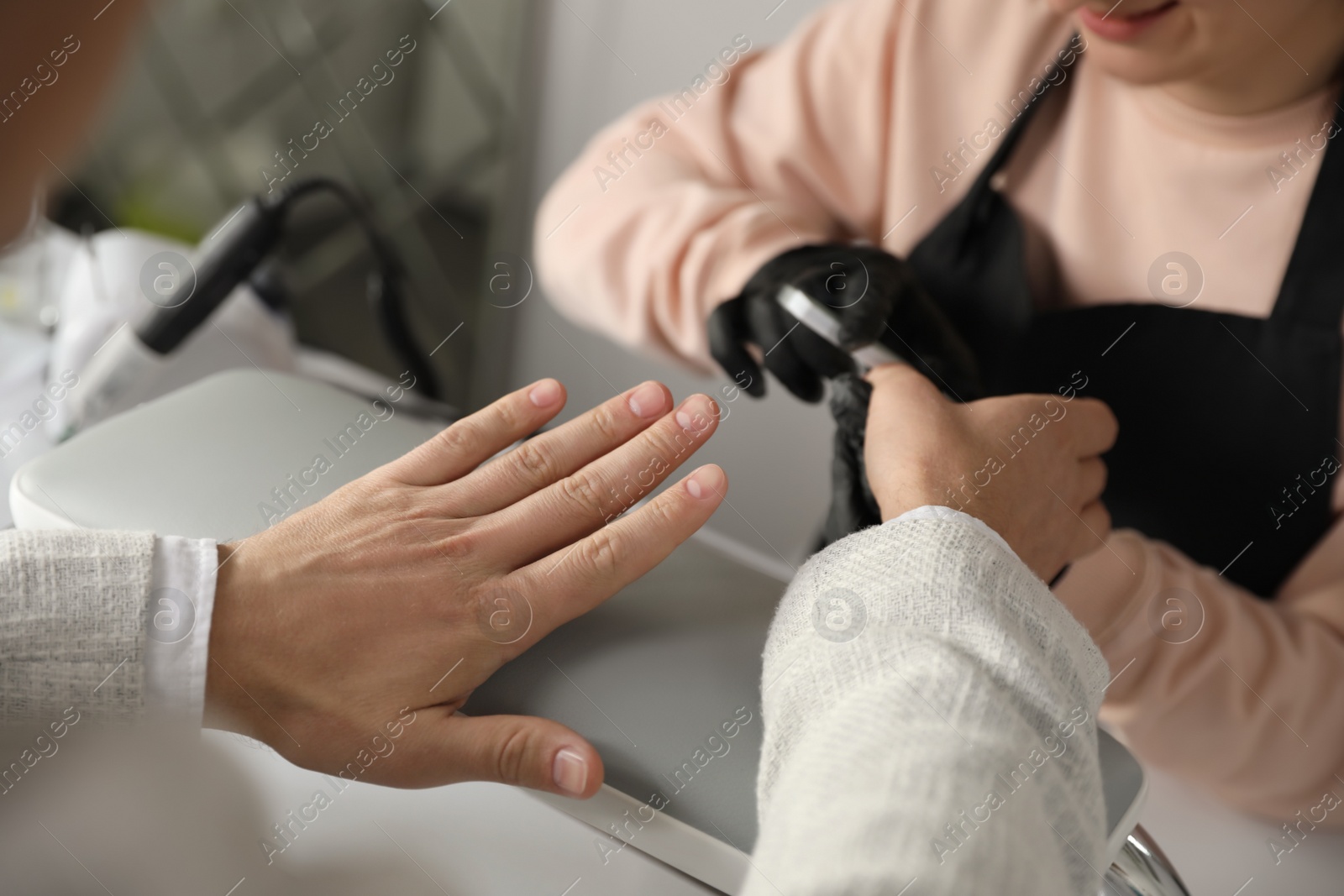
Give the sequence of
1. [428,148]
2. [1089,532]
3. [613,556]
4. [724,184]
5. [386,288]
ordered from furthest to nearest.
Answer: [428,148] → [386,288] → [724,184] → [1089,532] → [613,556]

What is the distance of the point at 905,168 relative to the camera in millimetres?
749

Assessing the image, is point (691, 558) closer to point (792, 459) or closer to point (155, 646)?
point (155, 646)

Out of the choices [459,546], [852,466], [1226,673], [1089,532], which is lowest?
[1226,673]

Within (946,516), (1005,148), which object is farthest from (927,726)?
(1005,148)

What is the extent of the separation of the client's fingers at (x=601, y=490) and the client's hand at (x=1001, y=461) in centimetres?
9

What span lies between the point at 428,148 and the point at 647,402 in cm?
89

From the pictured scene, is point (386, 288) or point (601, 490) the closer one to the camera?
point (601, 490)

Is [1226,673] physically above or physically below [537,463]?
below

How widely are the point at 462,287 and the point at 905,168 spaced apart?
77cm

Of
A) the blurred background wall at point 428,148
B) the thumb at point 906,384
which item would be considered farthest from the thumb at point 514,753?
the blurred background wall at point 428,148

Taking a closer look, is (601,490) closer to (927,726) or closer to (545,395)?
(545,395)

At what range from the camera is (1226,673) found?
0.60 m

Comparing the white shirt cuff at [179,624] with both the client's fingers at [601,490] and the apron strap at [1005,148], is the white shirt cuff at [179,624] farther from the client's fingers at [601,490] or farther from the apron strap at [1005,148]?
the apron strap at [1005,148]

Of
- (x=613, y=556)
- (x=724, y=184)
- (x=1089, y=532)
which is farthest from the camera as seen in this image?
(x=724, y=184)
